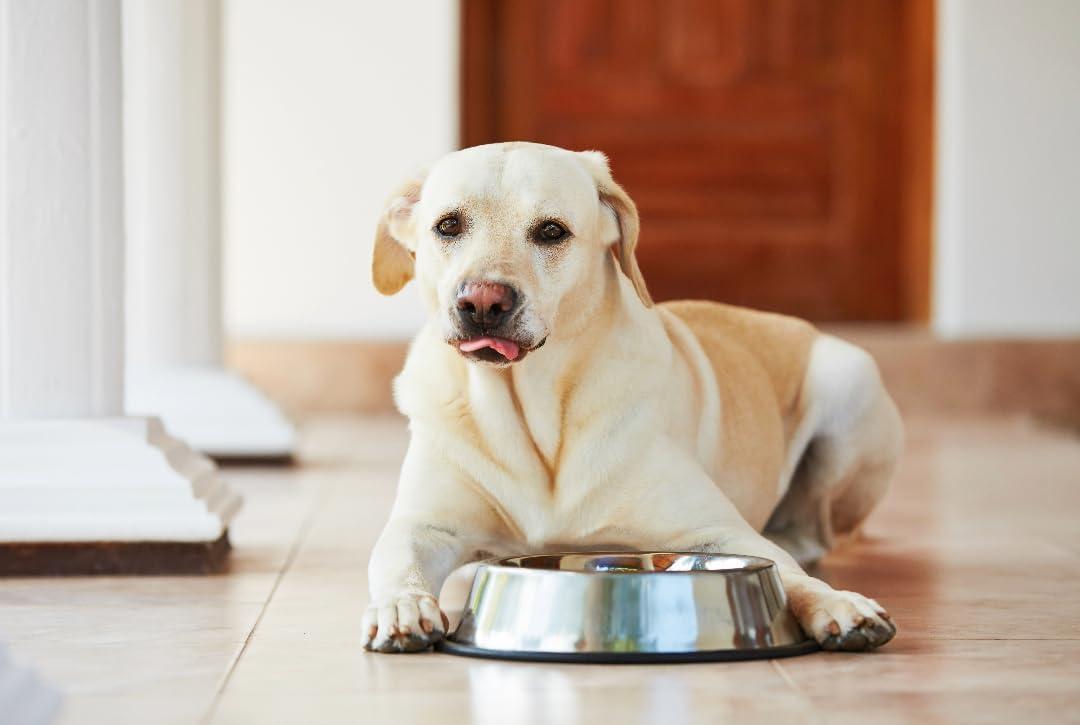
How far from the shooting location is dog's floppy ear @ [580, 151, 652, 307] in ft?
8.34

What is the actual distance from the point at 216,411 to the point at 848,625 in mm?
3274

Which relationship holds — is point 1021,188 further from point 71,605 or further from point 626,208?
point 71,605

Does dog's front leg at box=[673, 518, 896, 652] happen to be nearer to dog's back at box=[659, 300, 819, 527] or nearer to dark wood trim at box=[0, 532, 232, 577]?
dog's back at box=[659, 300, 819, 527]

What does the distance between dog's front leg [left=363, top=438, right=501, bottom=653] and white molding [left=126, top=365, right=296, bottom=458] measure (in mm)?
2498

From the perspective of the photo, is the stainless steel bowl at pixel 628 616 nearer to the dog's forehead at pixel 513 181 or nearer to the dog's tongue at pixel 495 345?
the dog's tongue at pixel 495 345

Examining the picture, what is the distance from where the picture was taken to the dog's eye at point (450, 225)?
2398 millimetres

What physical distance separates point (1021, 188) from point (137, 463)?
517cm

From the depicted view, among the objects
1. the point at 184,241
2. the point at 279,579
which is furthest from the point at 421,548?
the point at 184,241

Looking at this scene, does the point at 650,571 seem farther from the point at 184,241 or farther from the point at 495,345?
the point at 184,241

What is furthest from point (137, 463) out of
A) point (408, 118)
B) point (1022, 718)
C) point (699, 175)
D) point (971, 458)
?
point (699, 175)

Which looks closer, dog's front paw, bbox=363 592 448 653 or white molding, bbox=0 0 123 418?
dog's front paw, bbox=363 592 448 653

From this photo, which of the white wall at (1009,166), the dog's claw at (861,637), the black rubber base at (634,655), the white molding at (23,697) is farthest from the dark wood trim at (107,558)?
the white wall at (1009,166)

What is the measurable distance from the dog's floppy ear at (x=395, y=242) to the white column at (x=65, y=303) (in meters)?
0.61

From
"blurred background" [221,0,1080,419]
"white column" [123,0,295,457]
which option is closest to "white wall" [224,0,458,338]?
"blurred background" [221,0,1080,419]
